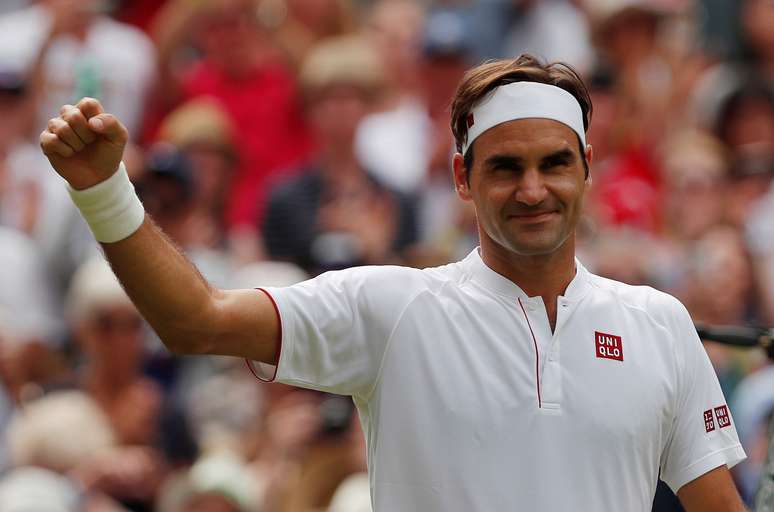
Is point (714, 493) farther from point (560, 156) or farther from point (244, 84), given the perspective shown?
point (244, 84)

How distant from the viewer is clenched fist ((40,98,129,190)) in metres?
3.54

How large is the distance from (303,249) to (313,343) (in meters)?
4.60

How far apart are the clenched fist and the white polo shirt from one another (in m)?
0.52

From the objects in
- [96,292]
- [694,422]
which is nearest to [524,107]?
[694,422]

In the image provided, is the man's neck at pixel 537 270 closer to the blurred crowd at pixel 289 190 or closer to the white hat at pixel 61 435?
the blurred crowd at pixel 289 190

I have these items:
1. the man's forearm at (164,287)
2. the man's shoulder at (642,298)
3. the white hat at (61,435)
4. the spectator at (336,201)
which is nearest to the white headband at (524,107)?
the man's shoulder at (642,298)

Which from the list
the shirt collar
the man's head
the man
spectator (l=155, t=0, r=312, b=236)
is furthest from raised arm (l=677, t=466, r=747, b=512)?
spectator (l=155, t=0, r=312, b=236)

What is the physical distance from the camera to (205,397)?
7.62m

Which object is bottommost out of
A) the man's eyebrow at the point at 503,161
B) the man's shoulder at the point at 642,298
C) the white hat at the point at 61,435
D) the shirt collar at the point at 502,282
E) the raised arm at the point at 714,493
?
the white hat at the point at 61,435

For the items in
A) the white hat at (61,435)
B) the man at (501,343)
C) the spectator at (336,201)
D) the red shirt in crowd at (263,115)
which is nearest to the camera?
the man at (501,343)

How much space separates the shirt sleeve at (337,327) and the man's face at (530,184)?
11.3 inches

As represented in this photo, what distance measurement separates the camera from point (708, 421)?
4117 millimetres

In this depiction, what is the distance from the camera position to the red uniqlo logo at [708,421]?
411 centimetres

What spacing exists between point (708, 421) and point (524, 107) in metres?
0.89
